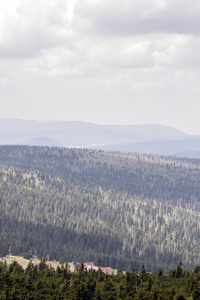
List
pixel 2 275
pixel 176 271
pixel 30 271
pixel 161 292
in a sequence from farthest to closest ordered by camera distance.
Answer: pixel 176 271 → pixel 30 271 → pixel 2 275 → pixel 161 292

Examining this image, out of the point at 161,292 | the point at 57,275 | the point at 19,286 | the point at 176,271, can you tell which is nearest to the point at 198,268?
the point at 176,271

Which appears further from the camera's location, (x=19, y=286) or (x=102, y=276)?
(x=102, y=276)

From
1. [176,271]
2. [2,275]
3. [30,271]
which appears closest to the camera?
[2,275]

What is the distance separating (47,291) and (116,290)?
48.1ft

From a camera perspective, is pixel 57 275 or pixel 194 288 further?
pixel 57 275

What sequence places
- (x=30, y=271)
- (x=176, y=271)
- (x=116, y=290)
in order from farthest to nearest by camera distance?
(x=176, y=271), (x=30, y=271), (x=116, y=290)

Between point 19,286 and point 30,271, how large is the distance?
83.5 ft

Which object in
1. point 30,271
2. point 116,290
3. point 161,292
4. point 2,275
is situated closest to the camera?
point 161,292

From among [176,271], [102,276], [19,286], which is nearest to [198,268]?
[176,271]

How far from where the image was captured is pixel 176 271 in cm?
14175

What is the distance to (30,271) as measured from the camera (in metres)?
128

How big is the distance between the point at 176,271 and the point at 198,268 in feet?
26.0

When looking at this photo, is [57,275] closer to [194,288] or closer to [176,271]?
[176,271]

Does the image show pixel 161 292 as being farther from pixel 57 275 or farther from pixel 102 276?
pixel 57 275
